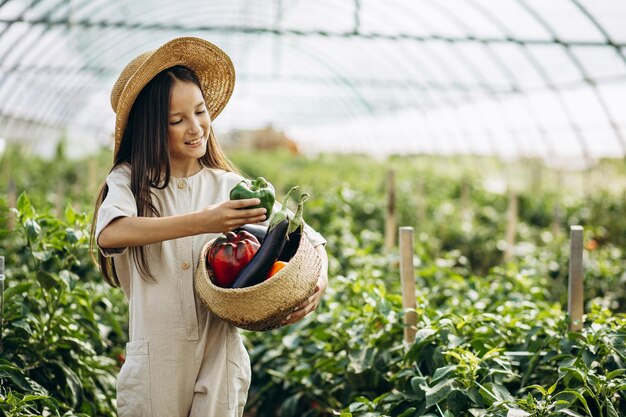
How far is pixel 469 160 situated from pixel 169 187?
1428cm

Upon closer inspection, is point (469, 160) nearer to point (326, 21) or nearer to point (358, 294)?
point (326, 21)

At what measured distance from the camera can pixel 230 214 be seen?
164 cm

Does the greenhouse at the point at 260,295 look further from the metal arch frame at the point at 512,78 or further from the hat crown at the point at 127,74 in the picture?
the metal arch frame at the point at 512,78

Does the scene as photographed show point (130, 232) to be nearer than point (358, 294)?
Yes

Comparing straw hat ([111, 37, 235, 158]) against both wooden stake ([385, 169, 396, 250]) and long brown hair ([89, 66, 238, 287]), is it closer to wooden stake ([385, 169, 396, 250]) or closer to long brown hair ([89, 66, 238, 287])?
long brown hair ([89, 66, 238, 287])

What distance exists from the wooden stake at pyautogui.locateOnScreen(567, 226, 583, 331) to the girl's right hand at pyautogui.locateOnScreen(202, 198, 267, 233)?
1.40m

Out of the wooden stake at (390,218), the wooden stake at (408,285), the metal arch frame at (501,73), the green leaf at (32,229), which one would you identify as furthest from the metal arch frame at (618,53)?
the green leaf at (32,229)

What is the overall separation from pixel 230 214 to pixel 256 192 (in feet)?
0.33

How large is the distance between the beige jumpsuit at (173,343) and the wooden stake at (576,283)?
129 cm

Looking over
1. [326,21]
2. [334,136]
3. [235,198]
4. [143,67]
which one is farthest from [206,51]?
[334,136]

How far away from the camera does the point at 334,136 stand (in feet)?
86.5

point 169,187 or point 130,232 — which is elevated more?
point 169,187

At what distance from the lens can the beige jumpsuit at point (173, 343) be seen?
1840 millimetres

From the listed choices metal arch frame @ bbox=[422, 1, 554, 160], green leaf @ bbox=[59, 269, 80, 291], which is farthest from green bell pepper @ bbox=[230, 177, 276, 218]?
metal arch frame @ bbox=[422, 1, 554, 160]
